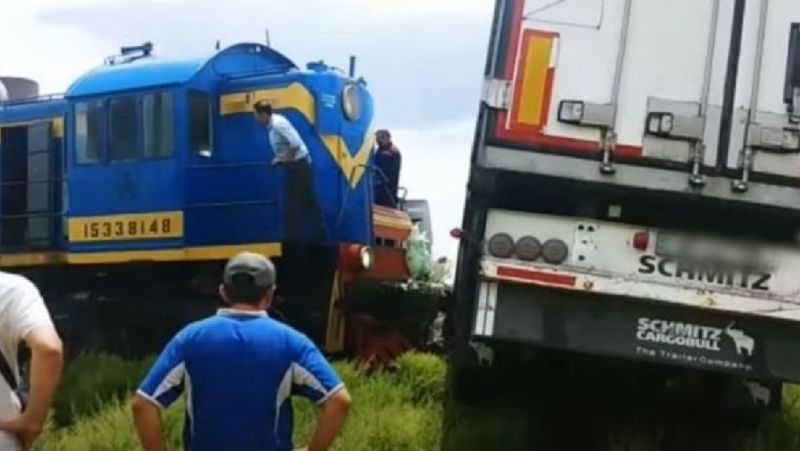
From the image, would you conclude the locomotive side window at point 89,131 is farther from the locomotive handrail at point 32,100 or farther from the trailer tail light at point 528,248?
the trailer tail light at point 528,248

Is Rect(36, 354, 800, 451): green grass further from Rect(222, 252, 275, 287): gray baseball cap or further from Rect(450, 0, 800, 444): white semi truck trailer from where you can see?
Rect(222, 252, 275, 287): gray baseball cap

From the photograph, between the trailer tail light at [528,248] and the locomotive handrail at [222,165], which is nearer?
the trailer tail light at [528,248]

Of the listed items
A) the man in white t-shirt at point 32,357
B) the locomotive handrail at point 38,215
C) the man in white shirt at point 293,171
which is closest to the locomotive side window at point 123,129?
the locomotive handrail at point 38,215

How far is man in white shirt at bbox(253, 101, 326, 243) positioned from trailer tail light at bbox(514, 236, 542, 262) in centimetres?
476

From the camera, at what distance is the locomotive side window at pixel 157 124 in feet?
39.9

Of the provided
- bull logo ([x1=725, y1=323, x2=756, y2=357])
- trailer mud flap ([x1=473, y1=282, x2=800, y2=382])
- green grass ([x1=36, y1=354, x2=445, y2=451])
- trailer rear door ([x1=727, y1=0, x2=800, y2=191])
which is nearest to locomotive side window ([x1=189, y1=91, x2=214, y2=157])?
green grass ([x1=36, y1=354, x2=445, y2=451])

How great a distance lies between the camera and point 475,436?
804 cm

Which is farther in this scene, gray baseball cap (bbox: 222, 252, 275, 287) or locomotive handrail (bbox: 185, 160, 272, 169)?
locomotive handrail (bbox: 185, 160, 272, 169)

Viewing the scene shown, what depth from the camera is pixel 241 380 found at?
4527 millimetres

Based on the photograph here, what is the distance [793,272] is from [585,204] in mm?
1057

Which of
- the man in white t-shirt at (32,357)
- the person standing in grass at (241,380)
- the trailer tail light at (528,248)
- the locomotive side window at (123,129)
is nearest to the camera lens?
the man in white t-shirt at (32,357)

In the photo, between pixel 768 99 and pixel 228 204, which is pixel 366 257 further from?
pixel 768 99

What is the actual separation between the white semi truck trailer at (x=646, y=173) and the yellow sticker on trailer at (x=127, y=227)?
5.86m

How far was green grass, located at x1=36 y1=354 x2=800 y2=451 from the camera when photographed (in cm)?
795
